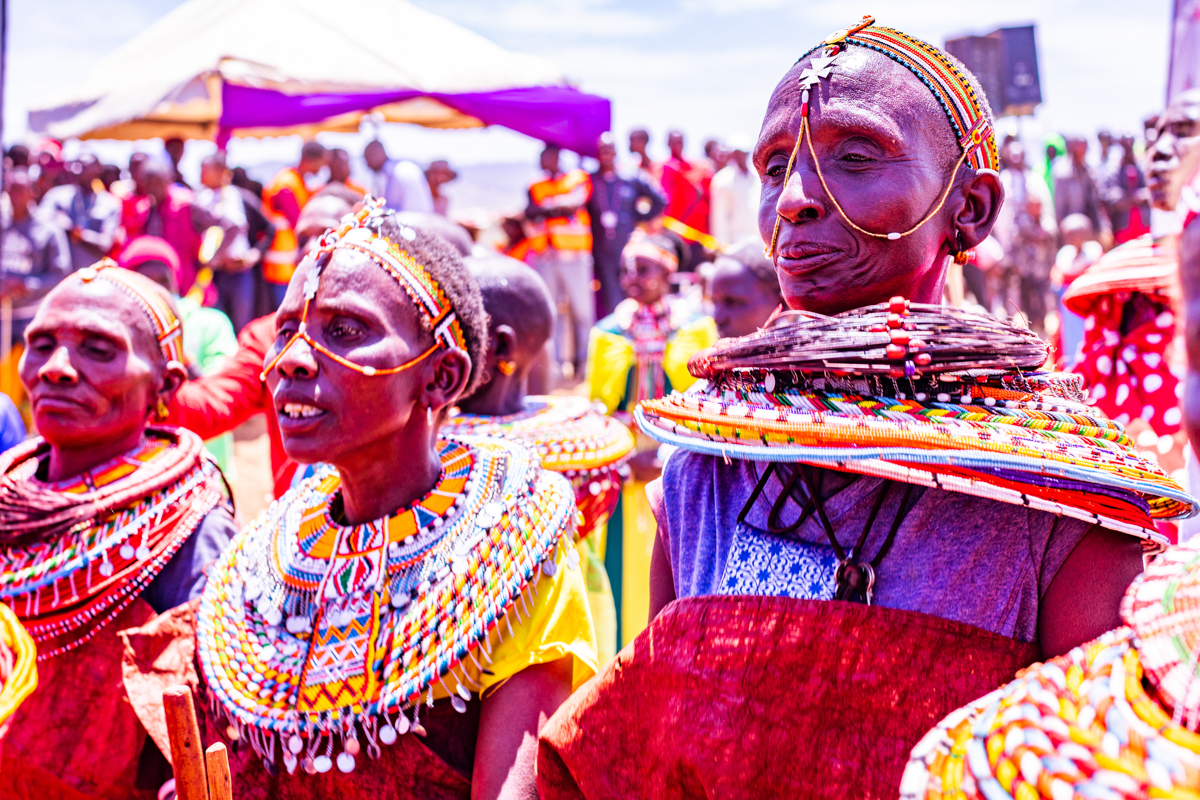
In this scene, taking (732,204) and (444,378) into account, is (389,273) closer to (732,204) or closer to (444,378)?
(444,378)

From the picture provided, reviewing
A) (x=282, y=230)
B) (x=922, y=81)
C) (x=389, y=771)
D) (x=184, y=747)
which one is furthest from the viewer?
(x=282, y=230)

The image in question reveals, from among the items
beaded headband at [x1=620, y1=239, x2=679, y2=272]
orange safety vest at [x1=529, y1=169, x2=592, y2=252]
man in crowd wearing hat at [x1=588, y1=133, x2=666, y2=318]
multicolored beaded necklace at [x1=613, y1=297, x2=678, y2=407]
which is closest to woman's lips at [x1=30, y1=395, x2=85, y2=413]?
multicolored beaded necklace at [x1=613, y1=297, x2=678, y2=407]

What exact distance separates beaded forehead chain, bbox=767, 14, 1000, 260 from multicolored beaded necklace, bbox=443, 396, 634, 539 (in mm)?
2016

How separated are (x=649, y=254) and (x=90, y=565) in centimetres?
487

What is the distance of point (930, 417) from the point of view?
149cm

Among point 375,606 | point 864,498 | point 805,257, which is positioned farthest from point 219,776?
point 805,257

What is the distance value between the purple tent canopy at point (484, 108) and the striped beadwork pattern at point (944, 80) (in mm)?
9233

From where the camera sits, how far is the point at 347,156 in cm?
1113

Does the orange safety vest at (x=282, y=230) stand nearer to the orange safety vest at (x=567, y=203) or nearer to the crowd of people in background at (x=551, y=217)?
the crowd of people in background at (x=551, y=217)

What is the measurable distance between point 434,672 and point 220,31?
10.0 meters

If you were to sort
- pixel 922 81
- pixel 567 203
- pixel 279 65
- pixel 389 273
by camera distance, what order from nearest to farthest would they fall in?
pixel 922 81 → pixel 389 273 → pixel 279 65 → pixel 567 203

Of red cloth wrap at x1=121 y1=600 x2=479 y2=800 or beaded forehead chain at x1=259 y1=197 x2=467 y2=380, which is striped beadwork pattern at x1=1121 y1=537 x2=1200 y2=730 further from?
beaded forehead chain at x1=259 y1=197 x2=467 y2=380

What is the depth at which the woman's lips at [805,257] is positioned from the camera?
1734 millimetres

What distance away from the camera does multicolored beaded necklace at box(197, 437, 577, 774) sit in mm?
2127
